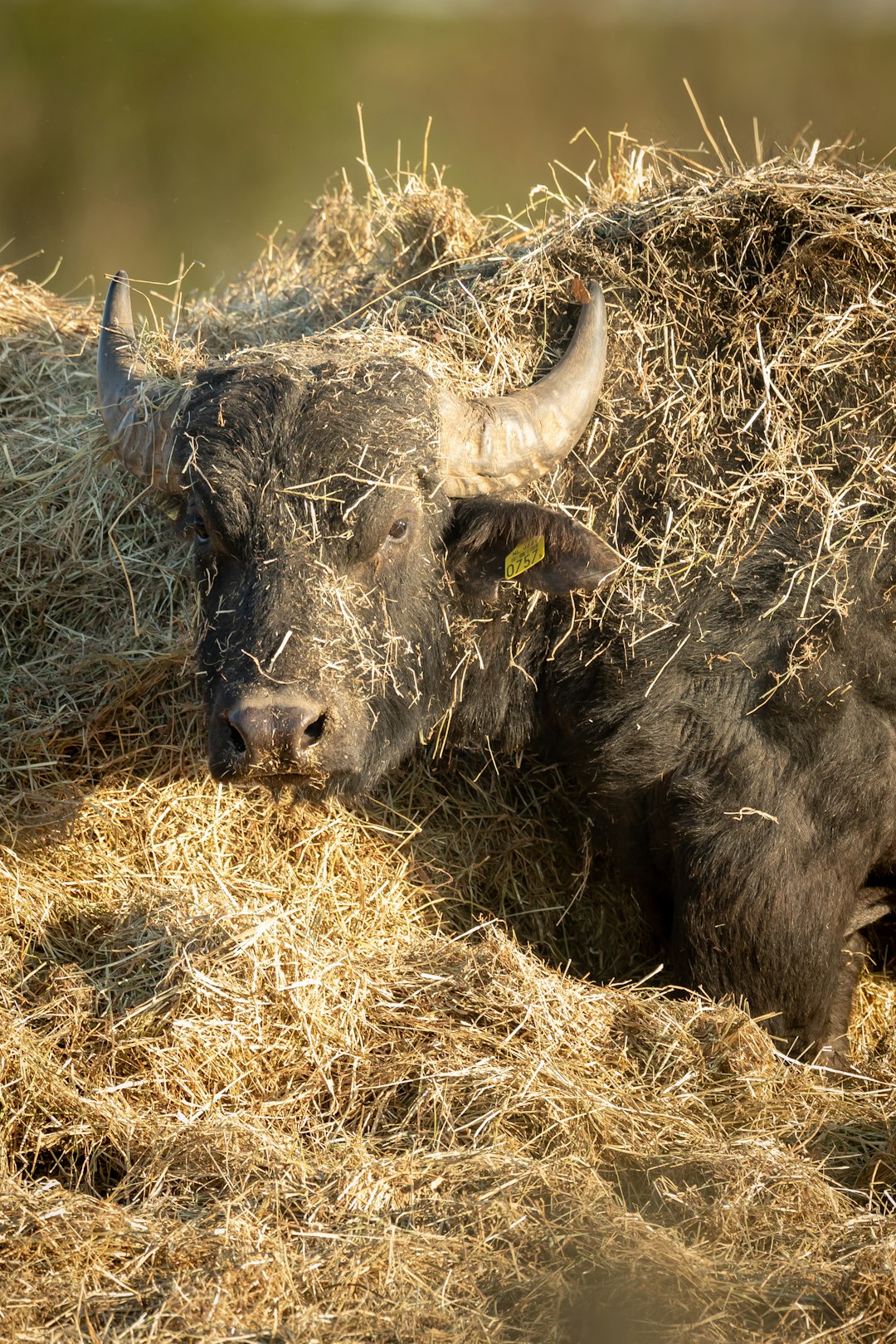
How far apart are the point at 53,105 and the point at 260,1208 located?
851 inches

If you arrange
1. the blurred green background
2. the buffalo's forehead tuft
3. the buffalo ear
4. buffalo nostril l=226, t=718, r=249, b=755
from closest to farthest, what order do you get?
buffalo nostril l=226, t=718, r=249, b=755 < the buffalo's forehead tuft < the buffalo ear < the blurred green background

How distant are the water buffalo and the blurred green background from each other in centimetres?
1433

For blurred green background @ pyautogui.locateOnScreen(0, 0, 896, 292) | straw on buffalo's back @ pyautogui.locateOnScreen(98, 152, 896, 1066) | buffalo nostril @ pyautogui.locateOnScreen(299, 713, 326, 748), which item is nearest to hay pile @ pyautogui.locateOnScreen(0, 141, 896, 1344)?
straw on buffalo's back @ pyautogui.locateOnScreen(98, 152, 896, 1066)

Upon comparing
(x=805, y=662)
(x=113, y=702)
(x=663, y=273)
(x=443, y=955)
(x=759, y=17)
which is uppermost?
(x=759, y=17)

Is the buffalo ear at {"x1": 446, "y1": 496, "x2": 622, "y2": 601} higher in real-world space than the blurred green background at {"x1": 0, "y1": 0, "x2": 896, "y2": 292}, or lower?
lower

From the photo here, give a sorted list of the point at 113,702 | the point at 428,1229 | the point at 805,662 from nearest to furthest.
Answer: the point at 428,1229, the point at 805,662, the point at 113,702

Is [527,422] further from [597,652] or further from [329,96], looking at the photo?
[329,96]

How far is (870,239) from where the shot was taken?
475 centimetres

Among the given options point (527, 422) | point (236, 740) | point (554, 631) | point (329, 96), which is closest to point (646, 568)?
point (554, 631)

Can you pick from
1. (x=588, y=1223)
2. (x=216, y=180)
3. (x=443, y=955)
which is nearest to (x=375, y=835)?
(x=443, y=955)

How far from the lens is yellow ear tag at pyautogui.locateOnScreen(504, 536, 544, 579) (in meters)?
4.35

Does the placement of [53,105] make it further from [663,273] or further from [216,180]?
[663,273]

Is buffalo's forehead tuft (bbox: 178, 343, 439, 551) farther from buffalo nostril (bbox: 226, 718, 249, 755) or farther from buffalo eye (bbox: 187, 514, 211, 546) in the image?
buffalo nostril (bbox: 226, 718, 249, 755)

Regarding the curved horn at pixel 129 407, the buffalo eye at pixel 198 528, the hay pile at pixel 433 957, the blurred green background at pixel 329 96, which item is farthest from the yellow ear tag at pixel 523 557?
the blurred green background at pixel 329 96
